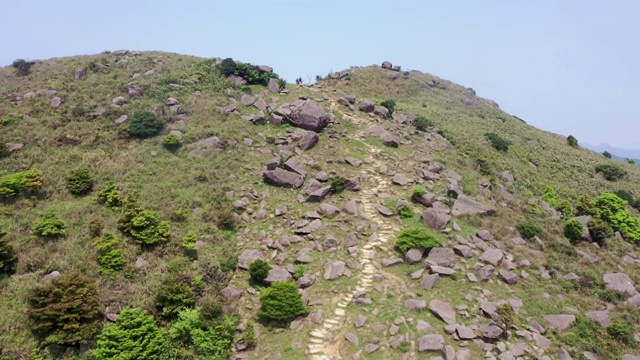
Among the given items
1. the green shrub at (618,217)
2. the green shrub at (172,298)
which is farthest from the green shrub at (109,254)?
the green shrub at (618,217)

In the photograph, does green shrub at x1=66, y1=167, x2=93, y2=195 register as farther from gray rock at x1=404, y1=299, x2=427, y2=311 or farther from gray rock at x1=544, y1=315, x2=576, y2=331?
gray rock at x1=544, y1=315, x2=576, y2=331

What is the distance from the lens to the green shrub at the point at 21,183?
79.4 feet

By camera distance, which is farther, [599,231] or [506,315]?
[599,231]

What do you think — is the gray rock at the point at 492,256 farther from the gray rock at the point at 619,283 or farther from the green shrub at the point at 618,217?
the green shrub at the point at 618,217

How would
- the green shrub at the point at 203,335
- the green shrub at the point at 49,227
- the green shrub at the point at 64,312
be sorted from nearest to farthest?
1. the green shrub at the point at 64,312
2. the green shrub at the point at 203,335
3. the green shrub at the point at 49,227

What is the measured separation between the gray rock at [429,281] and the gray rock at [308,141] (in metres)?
17.6

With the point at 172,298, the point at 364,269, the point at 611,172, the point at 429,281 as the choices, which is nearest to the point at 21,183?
the point at 172,298

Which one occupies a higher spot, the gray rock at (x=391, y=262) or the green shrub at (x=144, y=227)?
the gray rock at (x=391, y=262)

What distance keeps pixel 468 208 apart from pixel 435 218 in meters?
4.24

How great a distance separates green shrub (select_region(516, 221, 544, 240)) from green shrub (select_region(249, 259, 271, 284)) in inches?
744

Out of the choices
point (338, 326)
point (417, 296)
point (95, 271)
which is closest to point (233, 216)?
point (95, 271)

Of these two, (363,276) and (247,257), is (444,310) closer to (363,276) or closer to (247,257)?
(363,276)

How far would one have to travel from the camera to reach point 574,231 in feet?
89.2

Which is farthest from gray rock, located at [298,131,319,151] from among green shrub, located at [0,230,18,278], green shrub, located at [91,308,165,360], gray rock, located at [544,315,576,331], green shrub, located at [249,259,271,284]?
gray rock, located at [544,315,576,331]
